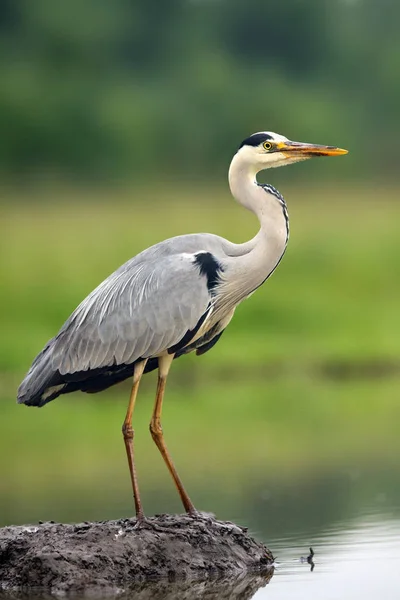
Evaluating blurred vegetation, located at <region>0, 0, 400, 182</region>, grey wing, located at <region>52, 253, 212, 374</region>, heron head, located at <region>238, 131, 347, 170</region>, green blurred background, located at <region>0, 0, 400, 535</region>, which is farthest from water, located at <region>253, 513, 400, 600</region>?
blurred vegetation, located at <region>0, 0, 400, 182</region>

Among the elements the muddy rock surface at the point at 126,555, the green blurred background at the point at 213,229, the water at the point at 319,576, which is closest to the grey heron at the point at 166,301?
the muddy rock surface at the point at 126,555

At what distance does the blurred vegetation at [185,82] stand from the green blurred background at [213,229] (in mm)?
57

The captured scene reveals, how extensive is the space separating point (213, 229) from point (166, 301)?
1608 centimetres

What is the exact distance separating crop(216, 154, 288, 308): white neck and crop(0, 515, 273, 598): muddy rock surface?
47.2 inches

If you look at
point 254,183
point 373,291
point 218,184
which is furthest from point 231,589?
point 218,184

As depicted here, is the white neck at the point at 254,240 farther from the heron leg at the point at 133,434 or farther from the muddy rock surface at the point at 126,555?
the muddy rock surface at the point at 126,555

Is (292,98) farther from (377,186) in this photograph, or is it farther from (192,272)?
(192,272)

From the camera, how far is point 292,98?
A: 32781 mm

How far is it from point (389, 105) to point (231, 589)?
27143 millimetres

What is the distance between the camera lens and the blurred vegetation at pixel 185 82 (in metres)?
30.7

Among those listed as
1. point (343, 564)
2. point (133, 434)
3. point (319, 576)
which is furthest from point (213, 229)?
point (319, 576)

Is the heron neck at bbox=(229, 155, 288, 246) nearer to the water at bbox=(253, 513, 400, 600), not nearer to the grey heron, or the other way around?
the grey heron

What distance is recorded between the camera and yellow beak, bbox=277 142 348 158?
7.74 m

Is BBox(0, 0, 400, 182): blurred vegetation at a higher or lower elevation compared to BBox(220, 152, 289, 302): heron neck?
higher
